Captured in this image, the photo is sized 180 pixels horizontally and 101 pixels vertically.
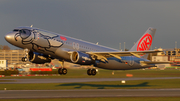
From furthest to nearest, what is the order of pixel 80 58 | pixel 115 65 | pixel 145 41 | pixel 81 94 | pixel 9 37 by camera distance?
pixel 145 41
pixel 81 94
pixel 115 65
pixel 80 58
pixel 9 37

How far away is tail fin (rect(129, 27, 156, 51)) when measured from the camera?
6112 cm

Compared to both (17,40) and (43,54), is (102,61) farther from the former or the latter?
(17,40)

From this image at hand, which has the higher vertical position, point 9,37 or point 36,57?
point 9,37

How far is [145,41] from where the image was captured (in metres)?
61.5

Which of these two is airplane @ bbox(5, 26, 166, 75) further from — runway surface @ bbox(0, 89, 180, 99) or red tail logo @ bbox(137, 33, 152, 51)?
red tail logo @ bbox(137, 33, 152, 51)

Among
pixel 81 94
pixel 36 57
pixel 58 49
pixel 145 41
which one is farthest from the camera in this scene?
pixel 145 41

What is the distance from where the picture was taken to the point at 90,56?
1783 inches

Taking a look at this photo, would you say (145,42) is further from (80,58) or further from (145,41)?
(80,58)

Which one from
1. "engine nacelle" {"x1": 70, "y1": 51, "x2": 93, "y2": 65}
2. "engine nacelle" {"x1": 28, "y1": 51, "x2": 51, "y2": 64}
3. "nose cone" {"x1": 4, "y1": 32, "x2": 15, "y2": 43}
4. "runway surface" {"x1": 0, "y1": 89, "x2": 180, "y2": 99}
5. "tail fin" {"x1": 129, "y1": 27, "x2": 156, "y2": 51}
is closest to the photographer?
"nose cone" {"x1": 4, "y1": 32, "x2": 15, "y2": 43}

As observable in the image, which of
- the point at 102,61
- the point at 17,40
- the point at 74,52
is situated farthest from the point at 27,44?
the point at 102,61

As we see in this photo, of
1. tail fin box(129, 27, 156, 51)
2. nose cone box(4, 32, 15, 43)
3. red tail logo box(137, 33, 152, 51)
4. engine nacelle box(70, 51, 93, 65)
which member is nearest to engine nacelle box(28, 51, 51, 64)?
engine nacelle box(70, 51, 93, 65)

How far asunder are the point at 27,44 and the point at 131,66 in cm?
2558

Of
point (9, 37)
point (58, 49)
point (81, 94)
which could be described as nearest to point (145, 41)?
point (81, 94)

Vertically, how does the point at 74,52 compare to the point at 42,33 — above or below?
below
